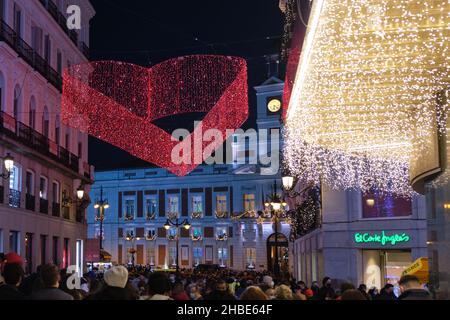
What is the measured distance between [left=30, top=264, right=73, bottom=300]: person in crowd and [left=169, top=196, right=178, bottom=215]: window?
68.5m

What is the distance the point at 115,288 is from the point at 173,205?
227ft

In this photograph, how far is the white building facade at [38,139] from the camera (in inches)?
1064

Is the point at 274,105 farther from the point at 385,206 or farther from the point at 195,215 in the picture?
the point at 385,206

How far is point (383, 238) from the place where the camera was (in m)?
27.0

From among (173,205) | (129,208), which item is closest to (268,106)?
(173,205)

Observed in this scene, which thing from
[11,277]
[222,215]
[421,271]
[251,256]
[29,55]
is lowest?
[251,256]

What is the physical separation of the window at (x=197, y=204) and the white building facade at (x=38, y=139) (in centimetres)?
3505

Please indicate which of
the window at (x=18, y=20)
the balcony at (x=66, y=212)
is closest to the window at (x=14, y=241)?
the balcony at (x=66, y=212)

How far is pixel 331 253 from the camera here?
92.9 ft

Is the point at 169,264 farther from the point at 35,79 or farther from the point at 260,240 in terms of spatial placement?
the point at 35,79

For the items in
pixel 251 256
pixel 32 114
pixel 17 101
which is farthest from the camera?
pixel 251 256

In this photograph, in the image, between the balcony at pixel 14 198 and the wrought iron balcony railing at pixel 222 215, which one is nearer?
the balcony at pixel 14 198

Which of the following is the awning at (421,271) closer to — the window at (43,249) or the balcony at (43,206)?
the balcony at (43,206)

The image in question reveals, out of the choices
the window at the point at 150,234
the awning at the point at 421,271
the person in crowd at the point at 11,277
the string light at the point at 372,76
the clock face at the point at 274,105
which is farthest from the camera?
the window at the point at 150,234
